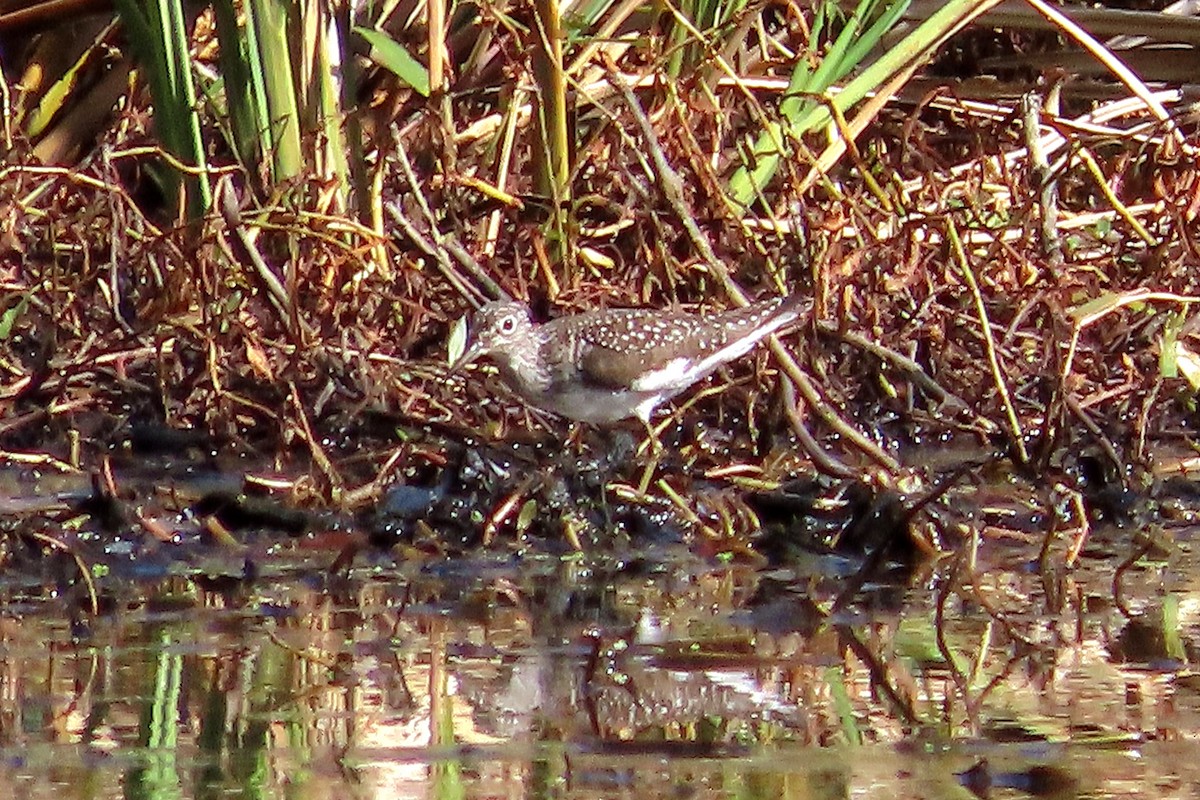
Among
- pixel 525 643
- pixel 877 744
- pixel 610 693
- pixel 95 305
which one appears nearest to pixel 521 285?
pixel 95 305

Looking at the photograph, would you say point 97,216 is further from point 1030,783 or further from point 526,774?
point 1030,783

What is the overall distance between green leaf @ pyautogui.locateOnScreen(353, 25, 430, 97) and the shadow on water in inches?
45.5

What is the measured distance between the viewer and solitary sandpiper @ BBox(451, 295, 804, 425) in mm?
4809

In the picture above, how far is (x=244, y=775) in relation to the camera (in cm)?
297

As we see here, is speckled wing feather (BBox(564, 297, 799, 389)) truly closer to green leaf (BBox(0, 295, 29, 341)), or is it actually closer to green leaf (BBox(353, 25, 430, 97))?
green leaf (BBox(353, 25, 430, 97))

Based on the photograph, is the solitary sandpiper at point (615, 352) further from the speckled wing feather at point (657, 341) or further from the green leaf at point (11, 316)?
the green leaf at point (11, 316)

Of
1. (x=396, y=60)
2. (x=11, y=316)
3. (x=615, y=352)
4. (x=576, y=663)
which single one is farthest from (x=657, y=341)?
(x=11, y=316)

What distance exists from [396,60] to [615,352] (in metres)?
1.03

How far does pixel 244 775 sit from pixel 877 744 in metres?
0.91

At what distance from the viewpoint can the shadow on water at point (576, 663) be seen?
9.90 feet

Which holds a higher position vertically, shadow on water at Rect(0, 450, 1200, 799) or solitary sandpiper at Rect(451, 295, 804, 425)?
solitary sandpiper at Rect(451, 295, 804, 425)

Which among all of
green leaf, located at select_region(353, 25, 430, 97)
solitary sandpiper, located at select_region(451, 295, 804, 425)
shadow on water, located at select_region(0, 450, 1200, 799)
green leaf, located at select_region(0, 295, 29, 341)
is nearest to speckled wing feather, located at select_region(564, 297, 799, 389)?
solitary sandpiper, located at select_region(451, 295, 804, 425)

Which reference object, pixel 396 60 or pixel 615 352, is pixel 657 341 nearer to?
pixel 615 352

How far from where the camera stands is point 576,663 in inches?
146
